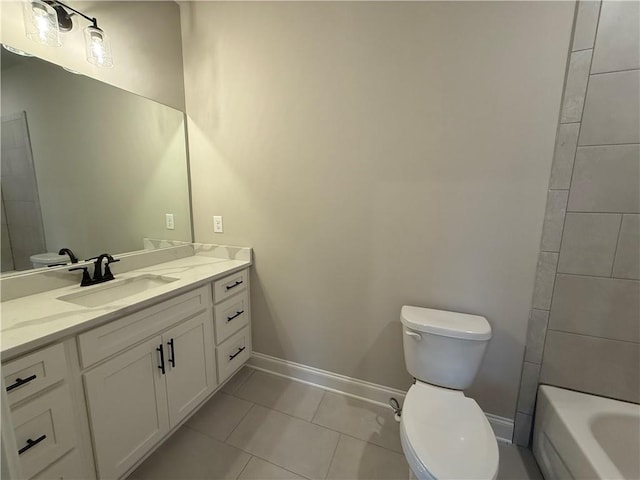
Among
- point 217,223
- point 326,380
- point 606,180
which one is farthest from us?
point 217,223

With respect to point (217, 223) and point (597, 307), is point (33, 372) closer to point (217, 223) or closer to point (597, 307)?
point (217, 223)

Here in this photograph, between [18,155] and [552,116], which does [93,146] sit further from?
[552,116]

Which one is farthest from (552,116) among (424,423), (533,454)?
(533,454)

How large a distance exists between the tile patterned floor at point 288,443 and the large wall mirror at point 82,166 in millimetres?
1144

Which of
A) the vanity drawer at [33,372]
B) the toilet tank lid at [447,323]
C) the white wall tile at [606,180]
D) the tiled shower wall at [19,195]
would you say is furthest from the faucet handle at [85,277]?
the white wall tile at [606,180]

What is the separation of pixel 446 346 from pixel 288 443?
982mm

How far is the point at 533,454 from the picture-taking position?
140 centimetres

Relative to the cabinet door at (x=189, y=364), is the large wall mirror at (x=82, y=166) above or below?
above

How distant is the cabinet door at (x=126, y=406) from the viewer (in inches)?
41.6

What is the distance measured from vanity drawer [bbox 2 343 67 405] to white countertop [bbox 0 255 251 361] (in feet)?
0.10

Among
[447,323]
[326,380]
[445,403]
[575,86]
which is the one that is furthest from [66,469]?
[575,86]

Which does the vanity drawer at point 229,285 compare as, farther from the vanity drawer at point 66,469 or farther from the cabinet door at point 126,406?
the vanity drawer at point 66,469

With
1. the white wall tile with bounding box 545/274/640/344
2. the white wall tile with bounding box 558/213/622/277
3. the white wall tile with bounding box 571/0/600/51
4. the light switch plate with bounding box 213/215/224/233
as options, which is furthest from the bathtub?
the light switch plate with bounding box 213/215/224/233

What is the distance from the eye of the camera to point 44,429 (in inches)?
35.5
